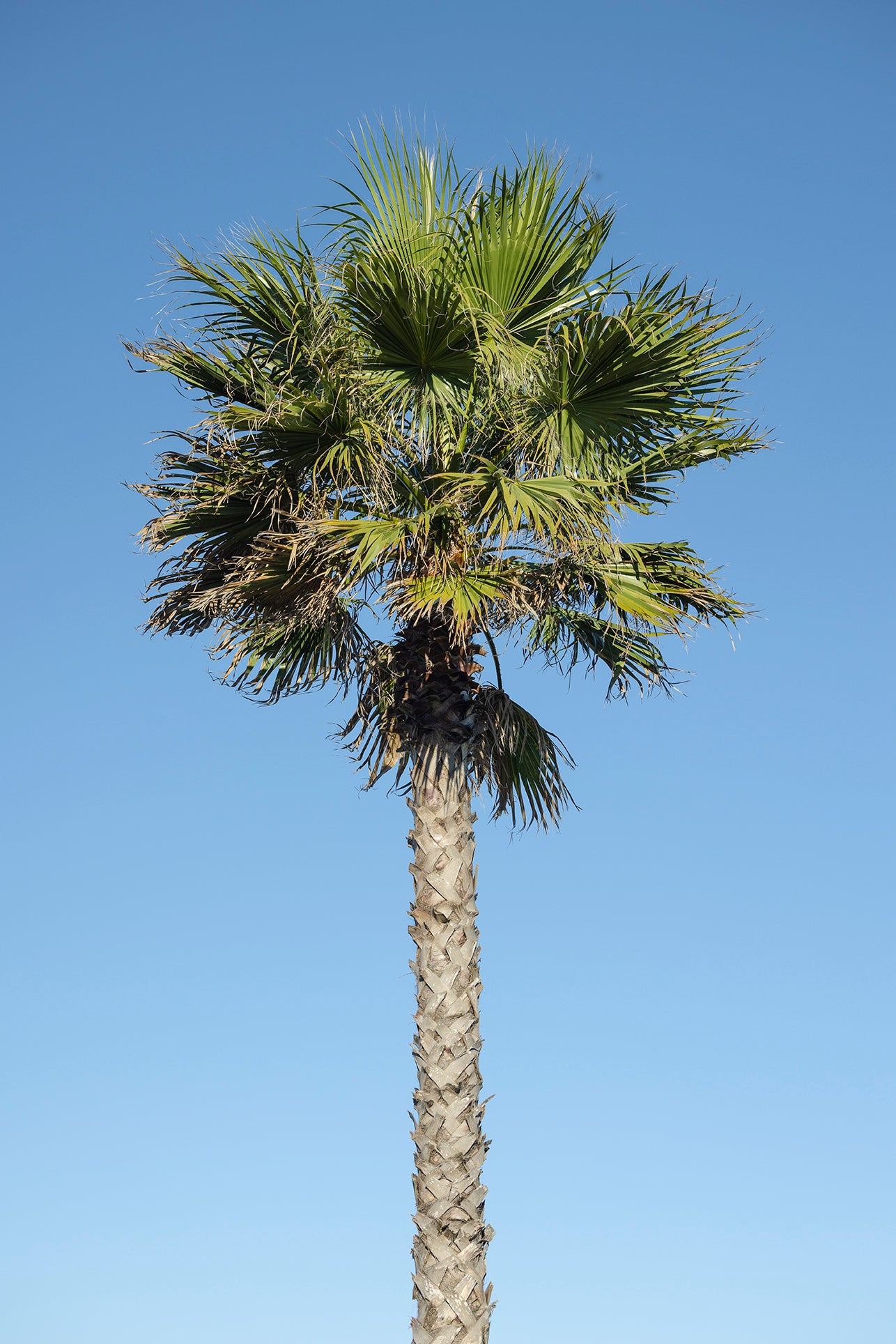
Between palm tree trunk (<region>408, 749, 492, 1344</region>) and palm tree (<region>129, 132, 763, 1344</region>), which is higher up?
palm tree (<region>129, 132, 763, 1344</region>)

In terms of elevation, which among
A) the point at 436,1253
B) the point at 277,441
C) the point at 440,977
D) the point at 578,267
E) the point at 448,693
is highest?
the point at 578,267

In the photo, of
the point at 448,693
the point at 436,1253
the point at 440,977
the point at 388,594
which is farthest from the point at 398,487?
the point at 436,1253

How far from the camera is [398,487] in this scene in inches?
385

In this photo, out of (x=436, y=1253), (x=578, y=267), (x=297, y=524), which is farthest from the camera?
(x=578, y=267)

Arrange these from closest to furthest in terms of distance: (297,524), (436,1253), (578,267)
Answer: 1. (436,1253)
2. (297,524)
3. (578,267)

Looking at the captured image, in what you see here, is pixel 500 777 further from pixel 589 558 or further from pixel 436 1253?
pixel 436 1253

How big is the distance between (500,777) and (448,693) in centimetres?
115

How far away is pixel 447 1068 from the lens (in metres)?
8.75

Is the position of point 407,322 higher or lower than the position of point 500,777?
higher

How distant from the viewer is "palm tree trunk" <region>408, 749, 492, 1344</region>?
8.45 metres

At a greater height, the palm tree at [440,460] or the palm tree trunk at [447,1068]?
the palm tree at [440,460]

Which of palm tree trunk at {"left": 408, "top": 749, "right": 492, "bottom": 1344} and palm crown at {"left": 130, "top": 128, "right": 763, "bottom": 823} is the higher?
palm crown at {"left": 130, "top": 128, "right": 763, "bottom": 823}

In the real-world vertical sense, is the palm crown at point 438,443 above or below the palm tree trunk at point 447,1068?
above

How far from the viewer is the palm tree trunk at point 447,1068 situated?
8.45 meters
